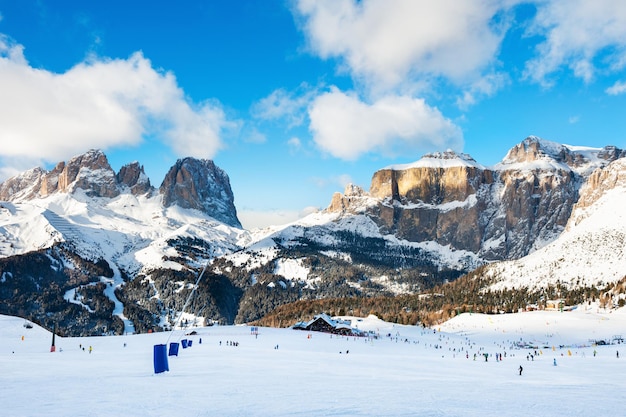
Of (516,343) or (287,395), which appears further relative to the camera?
(516,343)

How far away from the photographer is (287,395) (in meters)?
23.8

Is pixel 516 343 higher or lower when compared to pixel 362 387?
lower

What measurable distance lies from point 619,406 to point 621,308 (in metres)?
151

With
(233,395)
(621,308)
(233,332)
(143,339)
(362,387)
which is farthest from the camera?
(621,308)

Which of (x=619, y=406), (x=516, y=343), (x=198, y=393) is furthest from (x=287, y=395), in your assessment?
(x=516, y=343)

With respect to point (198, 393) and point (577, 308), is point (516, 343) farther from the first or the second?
point (198, 393)

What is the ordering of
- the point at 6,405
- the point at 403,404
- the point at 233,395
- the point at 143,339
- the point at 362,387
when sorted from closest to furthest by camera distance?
the point at 6,405, the point at 403,404, the point at 233,395, the point at 362,387, the point at 143,339

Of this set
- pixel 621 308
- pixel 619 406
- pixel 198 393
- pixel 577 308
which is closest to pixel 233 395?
pixel 198 393

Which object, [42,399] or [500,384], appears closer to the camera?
[42,399]

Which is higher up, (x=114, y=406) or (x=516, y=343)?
(x=114, y=406)

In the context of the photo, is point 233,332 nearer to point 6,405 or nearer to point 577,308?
point 6,405

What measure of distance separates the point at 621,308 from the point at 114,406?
166347 millimetres

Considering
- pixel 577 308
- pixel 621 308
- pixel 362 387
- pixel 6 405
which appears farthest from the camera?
pixel 577 308

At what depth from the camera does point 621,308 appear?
490 feet
